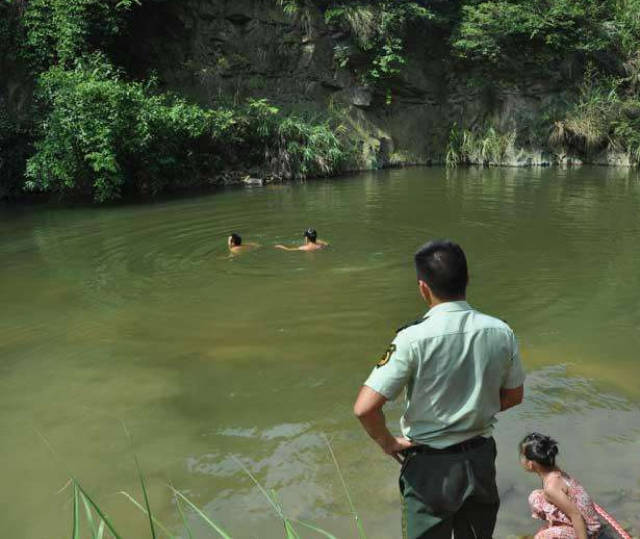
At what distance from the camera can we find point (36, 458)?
14.2 ft

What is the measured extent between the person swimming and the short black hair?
1.33m

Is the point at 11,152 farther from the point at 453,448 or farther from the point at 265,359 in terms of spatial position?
the point at 453,448

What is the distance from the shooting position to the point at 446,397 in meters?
2.46

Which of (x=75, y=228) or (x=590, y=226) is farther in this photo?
(x=75, y=228)

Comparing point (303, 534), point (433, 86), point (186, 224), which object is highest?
point (433, 86)

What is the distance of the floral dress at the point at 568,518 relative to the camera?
10.2 ft

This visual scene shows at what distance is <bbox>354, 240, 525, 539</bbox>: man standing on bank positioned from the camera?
94.0 inches

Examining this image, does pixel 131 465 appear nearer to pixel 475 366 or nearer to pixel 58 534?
pixel 58 534

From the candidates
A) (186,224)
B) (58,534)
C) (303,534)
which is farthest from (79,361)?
(186,224)

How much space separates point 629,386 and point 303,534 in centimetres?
326

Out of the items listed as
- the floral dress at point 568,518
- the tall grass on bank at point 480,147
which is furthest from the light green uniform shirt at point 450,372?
the tall grass on bank at point 480,147

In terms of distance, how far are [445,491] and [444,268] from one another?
94 centimetres

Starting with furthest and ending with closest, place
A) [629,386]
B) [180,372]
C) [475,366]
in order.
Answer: [180,372] → [629,386] → [475,366]

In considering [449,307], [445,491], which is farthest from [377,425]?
[449,307]
